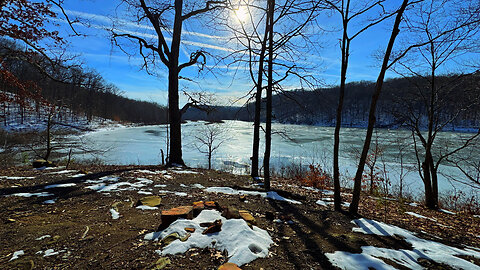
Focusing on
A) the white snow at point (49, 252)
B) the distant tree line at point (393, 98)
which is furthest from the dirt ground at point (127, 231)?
the distant tree line at point (393, 98)

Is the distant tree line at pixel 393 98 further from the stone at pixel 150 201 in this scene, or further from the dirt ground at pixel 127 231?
the stone at pixel 150 201

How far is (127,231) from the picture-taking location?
9.92ft

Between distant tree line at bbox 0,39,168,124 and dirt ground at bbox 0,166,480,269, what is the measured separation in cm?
284

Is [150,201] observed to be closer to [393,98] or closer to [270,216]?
[270,216]

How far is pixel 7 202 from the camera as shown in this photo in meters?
3.92

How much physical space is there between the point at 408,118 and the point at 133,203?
381 inches

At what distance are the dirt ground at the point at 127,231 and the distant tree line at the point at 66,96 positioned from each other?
2.84 m

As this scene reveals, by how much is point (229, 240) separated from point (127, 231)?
1555mm

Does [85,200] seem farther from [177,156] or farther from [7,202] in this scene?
[177,156]

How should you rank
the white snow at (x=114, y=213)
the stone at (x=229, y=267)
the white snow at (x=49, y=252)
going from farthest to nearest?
1. the white snow at (x=114, y=213)
2. the white snow at (x=49, y=252)
3. the stone at (x=229, y=267)

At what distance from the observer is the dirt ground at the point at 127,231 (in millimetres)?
2328

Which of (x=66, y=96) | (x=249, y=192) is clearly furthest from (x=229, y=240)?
(x=66, y=96)

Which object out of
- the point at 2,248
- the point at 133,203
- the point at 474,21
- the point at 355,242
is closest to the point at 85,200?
the point at 133,203

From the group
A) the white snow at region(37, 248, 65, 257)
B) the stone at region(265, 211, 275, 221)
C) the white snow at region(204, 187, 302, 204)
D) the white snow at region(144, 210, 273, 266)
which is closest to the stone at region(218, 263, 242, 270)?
the white snow at region(144, 210, 273, 266)
